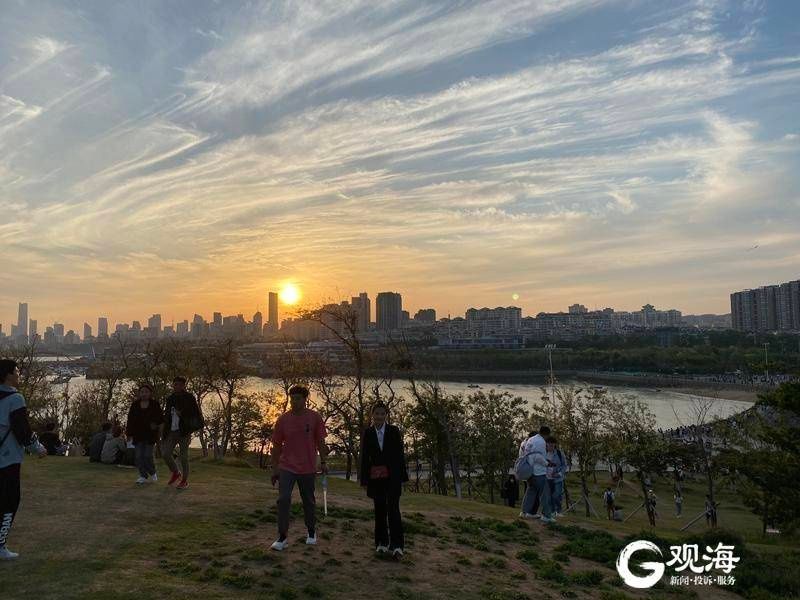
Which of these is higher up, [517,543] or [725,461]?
[517,543]

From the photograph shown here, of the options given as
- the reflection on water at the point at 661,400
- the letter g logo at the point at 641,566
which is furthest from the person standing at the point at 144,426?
the reflection on water at the point at 661,400

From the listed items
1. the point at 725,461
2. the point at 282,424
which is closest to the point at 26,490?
the point at 282,424

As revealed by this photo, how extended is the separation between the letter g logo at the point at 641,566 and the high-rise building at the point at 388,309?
169m

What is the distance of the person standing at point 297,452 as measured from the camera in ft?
19.7

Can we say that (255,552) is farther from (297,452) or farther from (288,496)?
(297,452)

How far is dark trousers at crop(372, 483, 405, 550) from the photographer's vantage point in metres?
6.12

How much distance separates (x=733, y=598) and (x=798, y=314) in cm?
20364

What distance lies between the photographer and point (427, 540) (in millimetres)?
7223

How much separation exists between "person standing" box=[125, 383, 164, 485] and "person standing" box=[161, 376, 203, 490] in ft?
0.70

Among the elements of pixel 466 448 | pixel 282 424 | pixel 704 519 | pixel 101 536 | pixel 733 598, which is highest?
pixel 282 424

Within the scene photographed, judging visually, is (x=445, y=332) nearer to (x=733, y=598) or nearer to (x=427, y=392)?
(x=427, y=392)

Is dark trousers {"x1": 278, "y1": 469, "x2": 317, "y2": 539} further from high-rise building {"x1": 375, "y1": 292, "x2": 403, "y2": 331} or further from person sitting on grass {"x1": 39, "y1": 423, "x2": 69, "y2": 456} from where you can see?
high-rise building {"x1": 375, "y1": 292, "x2": 403, "y2": 331}

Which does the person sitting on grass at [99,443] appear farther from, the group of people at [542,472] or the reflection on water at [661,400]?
the reflection on water at [661,400]

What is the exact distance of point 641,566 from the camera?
6.96 meters
